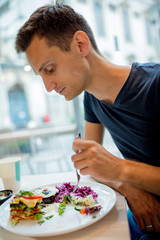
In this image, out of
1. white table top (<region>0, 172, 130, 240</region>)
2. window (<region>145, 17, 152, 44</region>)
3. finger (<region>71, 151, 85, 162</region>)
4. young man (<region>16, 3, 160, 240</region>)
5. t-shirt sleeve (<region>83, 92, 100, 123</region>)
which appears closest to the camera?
white table top (<region>0, 172, 130, 240</region>)

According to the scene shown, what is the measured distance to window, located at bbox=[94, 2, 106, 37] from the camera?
3324mm

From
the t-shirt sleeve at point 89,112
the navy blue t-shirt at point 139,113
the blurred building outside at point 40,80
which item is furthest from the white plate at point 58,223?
the blurred building outside at point 40,80

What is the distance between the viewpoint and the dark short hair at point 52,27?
1.01 metres

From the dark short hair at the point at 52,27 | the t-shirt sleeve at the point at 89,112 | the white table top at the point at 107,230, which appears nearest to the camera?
the white table top at the point at 107,230

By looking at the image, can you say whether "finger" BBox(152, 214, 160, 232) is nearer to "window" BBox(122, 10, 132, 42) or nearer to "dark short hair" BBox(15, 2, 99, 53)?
"dark short hair" BBox(15, 2, 99, 53)

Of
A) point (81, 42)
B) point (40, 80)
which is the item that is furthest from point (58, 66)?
point (40, 80)

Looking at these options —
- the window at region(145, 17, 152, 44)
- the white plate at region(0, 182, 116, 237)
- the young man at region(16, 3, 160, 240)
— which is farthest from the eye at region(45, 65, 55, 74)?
the window at region(145, 17, 152, 44)

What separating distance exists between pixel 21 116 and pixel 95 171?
11.3 ft

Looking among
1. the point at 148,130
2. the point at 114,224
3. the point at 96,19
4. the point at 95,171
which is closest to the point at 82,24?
the point at 148,130

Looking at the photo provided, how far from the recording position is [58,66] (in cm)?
101

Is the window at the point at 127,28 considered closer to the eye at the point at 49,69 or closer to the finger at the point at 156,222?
the eye at the point at 49,69

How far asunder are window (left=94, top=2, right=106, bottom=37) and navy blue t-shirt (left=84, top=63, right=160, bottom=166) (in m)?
2.46

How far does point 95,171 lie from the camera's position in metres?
0.76

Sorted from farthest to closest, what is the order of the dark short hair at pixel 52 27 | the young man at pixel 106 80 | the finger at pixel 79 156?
the dark short hair at pixel 52 27 < the young man at pixel 106 80 < the finger at pixel 79 156
